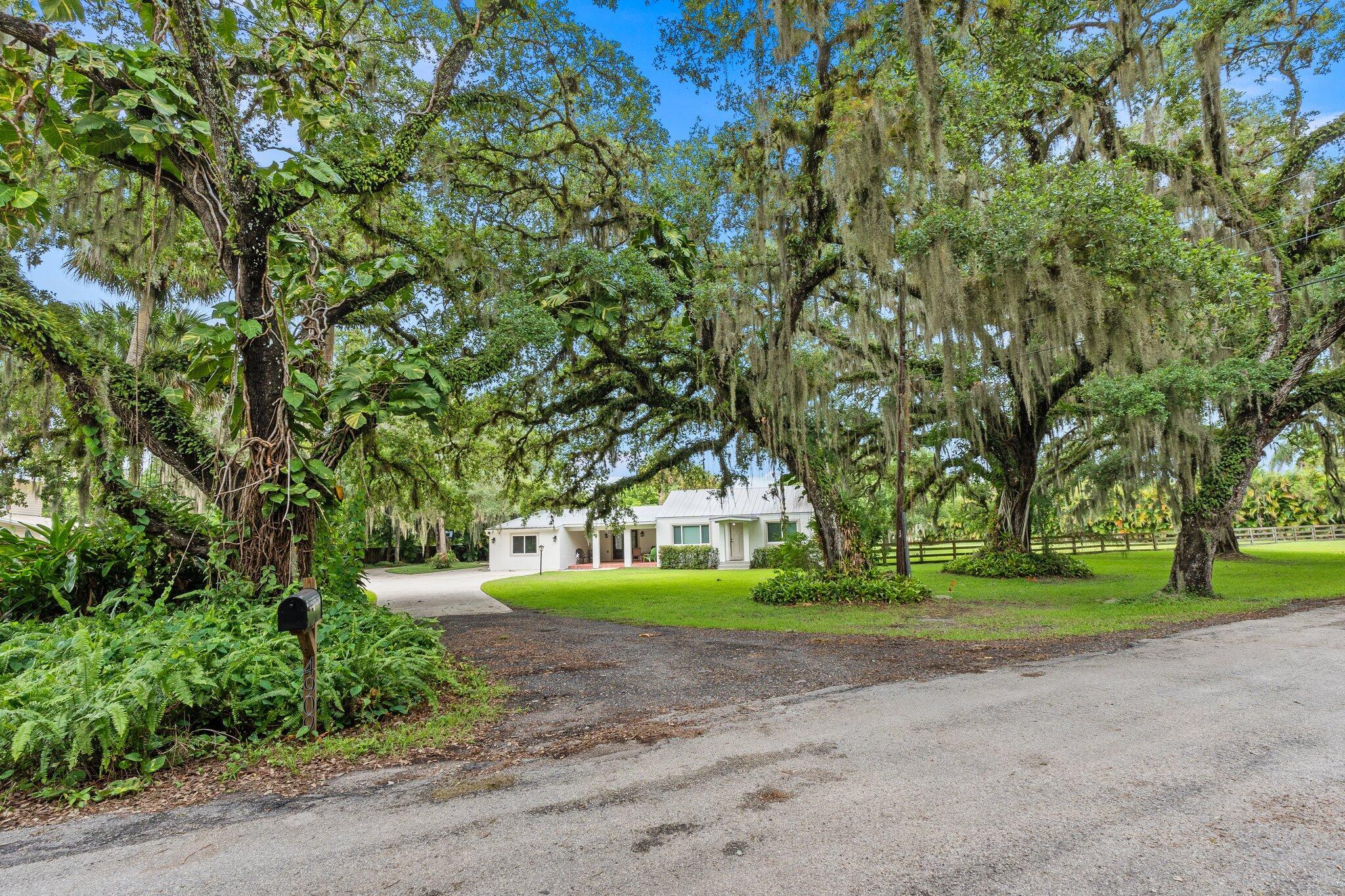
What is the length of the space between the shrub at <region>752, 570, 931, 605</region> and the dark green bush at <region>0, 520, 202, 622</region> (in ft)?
28.8

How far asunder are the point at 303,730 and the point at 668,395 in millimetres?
8070

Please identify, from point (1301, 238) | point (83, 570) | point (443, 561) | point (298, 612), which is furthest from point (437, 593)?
point (1301, 238)

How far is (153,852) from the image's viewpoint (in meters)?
2.44

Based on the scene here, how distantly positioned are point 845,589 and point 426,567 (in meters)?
26.9

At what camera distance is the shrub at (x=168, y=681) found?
125 inches

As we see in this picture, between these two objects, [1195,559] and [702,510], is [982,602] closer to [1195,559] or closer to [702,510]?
[1195,559]

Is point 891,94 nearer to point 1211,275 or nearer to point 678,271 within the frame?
point 678,271

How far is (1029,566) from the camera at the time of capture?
15.5 meters

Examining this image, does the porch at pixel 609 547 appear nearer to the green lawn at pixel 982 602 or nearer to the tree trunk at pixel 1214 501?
the green lawn at pixel 982 602

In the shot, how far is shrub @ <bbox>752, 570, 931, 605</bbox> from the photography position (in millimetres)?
10961

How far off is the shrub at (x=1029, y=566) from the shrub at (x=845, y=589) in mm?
5775

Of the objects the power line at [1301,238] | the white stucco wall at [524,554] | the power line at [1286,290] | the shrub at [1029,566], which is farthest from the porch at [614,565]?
the power line at [1301,238]

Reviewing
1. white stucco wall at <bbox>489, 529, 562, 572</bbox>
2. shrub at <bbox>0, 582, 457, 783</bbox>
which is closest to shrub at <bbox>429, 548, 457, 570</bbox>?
white stucco wall at <bbox>489, 529, 562, 572</bbox>

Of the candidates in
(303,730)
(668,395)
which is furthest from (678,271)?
(303,730)
